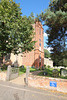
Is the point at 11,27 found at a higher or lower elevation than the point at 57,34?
higher

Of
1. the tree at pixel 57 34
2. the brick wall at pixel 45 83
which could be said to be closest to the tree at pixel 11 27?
the tree at pixel 57 34

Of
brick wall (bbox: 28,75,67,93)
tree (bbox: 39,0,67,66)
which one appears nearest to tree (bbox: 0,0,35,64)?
tree (bbox: 39,0,67,66)

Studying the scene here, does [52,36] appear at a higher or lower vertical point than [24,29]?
lower

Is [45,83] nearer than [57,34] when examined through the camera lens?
Yes

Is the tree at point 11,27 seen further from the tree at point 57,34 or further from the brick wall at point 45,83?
the brick wall at point 45,83

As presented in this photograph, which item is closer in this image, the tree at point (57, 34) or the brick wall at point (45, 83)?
the brick wall at point (45, 83)

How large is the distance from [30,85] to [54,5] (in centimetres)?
1268

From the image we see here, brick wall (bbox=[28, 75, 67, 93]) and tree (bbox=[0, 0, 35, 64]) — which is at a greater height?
tree (bbox=[0, 0, 35, 64])

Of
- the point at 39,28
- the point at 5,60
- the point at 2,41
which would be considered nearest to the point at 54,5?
the point at 2,41

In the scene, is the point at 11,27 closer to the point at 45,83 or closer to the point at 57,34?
the point at 57,34

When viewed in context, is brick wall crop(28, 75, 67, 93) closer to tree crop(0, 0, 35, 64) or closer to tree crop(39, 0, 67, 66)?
tree crop(39, 0, 67, 66)

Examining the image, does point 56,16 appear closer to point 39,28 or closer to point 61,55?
point 61,55

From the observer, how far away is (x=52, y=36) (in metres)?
12.8

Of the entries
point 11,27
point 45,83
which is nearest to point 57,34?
point 11,27
